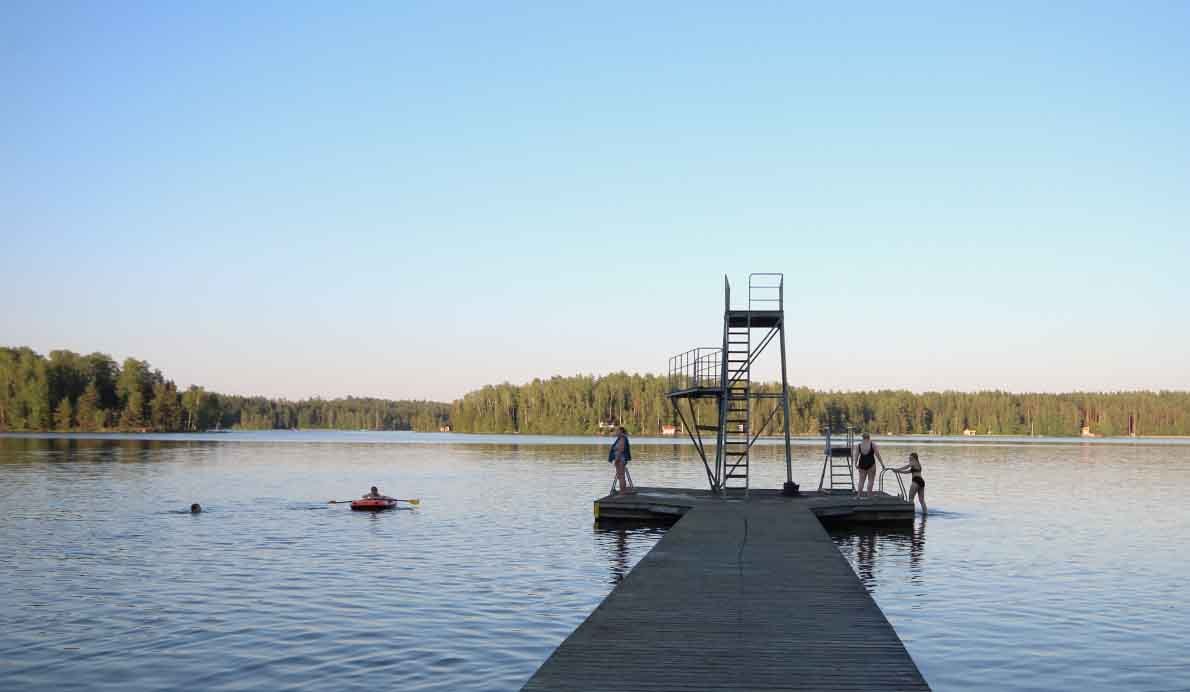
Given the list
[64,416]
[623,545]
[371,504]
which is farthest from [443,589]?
[64,416]

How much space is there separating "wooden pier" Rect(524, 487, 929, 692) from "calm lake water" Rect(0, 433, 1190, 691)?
1772 millimetres

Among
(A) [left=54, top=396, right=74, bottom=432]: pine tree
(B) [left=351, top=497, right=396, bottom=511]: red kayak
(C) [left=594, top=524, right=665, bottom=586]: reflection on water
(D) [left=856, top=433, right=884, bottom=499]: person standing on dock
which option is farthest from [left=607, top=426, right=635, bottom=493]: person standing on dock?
(A) [left=54, top=396, right=74, bottom=432]: pine tree

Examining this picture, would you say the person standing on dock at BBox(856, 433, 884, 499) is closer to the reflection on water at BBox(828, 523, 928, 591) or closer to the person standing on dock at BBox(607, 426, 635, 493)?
the reflection on water at BBox(828, 523, 928, 591)

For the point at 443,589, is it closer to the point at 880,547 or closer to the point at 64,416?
the point at 880,547

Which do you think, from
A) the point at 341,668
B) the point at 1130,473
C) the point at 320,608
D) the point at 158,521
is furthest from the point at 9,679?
the point at 1130,473

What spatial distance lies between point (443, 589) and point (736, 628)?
10467mm

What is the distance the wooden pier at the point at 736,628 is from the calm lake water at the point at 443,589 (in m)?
1.77

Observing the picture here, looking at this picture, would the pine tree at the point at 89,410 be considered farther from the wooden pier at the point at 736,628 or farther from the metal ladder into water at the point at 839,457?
the wooden pier at the point at 736,628

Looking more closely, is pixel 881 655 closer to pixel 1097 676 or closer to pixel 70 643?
pixel 1097 676

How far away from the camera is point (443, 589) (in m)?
22.2

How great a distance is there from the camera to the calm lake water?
1531cm

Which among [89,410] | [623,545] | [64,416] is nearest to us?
[623,545]

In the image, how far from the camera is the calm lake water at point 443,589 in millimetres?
15312

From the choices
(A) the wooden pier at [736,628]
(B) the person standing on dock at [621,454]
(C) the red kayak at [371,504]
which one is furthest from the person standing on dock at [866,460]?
(C) the red kayak at [371,504]
